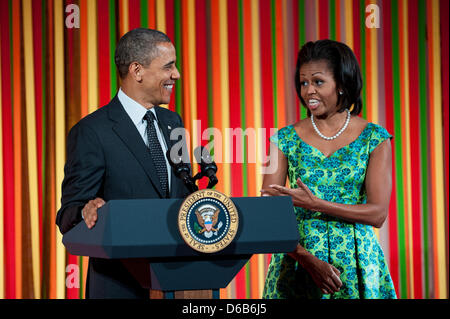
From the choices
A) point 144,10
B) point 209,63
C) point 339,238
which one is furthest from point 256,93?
point 339,238

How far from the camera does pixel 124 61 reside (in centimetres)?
158

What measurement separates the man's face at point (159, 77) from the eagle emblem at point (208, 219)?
1.48ft

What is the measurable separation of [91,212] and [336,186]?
79 centimetres

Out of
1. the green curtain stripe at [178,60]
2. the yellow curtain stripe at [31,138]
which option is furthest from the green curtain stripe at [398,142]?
the yellow curtain stripe at [31,138]

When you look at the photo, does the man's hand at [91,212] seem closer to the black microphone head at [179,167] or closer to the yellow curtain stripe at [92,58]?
the black microphone head at [179,167]

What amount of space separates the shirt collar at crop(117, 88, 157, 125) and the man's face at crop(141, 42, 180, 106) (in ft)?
0.09

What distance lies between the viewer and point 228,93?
11.8ft

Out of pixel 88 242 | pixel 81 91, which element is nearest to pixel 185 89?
pixel 81 91

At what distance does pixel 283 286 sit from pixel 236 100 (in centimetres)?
194

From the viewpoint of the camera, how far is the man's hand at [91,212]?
123 centimetres

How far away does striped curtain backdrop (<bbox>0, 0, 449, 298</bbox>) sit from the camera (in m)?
3.50

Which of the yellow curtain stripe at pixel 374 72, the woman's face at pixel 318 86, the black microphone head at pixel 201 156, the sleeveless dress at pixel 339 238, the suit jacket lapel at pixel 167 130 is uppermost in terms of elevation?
the yellow curtain stripe at pixel 374 72
